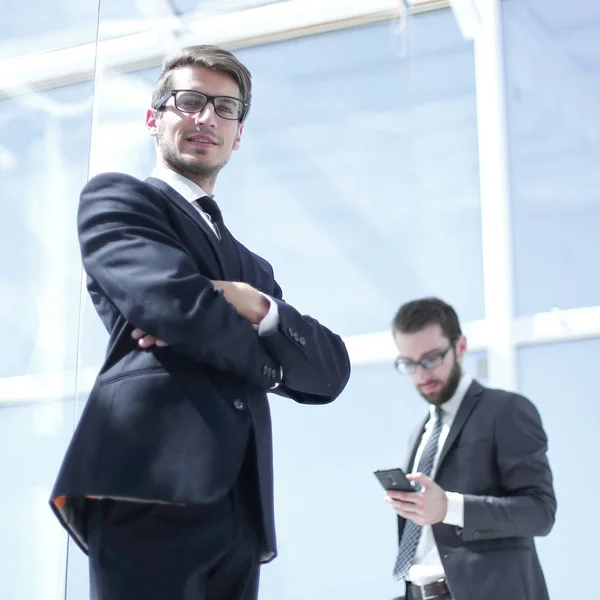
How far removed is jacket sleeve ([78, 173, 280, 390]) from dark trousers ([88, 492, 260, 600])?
9.4 inches

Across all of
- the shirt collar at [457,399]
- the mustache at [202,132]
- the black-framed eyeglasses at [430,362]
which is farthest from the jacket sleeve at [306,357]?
the black-framed eyeglasses at [430,362]

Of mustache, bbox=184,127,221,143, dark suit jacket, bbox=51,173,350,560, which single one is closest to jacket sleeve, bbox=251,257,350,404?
dark suit jacket, bbox=51,173,350,560

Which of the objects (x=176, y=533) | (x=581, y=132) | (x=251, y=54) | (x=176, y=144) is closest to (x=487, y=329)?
(x=581, y=132)

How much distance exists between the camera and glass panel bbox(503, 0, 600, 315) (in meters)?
4.98

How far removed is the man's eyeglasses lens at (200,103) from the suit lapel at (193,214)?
0.65 ft

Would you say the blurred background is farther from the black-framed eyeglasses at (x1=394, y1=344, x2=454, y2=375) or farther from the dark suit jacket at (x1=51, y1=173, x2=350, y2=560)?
the dark suit jacket at (x1=51, y1=173, x2=350, y2=560)

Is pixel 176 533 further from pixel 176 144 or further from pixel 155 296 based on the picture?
pixel 176 144

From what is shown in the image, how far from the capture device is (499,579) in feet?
9.28

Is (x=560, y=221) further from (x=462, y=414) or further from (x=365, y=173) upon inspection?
(x=462, y=414)

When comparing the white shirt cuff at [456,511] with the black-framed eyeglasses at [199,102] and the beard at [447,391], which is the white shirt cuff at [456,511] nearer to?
the beard at [447,391]

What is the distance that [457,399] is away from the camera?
3.23 metres

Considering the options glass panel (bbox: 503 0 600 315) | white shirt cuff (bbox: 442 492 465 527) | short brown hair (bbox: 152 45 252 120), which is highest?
glass panel (bbox: 503 0 600 315)

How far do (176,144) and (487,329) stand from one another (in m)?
3.37

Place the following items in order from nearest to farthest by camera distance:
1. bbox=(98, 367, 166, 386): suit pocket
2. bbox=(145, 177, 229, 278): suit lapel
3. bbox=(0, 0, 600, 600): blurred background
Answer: bbox=(98, 367, 166, 386): suit pocket
bbox=(145, 177, 229, 278): suit lapel
bbox=(0, 0, 600, 600): blurred background
